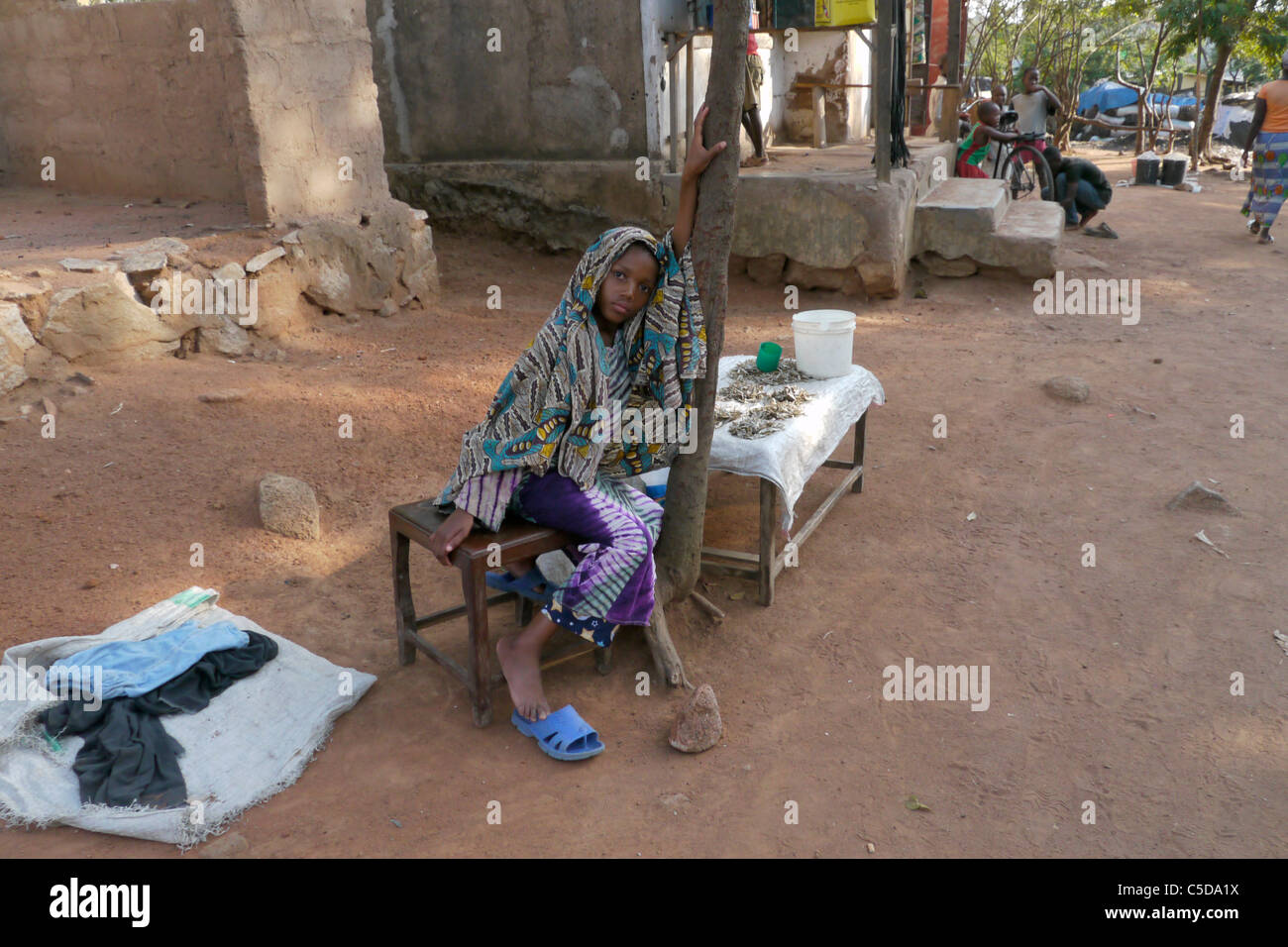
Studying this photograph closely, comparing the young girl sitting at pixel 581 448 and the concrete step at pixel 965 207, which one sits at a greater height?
the concrete step at pixel 965 207

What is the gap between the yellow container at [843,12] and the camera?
7.41 m

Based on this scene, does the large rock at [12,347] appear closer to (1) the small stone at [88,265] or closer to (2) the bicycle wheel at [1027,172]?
(1) the small stone at [88,265]

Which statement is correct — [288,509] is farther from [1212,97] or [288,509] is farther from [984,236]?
[1212,97]

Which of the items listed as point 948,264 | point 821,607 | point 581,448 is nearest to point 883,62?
point 948,264

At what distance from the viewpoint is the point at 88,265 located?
474 cm

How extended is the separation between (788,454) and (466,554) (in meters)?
1.28

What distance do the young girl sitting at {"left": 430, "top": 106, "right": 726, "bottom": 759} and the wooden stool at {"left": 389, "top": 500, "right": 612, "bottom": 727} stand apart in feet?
0.16

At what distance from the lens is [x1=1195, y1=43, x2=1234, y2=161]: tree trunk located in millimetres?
15633

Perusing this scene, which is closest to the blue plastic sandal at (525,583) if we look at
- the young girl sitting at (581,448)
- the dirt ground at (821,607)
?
the dirt ground at (821,607)

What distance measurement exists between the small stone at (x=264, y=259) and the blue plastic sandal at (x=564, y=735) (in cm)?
359

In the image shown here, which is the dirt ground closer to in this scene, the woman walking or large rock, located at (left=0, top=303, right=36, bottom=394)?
→ large rock, located at (left=0, top=303, right=36, bottom=394)

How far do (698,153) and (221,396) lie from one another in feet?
9.61

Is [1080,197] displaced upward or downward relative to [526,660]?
upward

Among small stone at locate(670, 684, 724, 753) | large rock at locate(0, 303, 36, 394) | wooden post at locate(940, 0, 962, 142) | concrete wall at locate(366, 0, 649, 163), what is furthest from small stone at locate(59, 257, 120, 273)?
wooden post at locate(940, 0, 962, 142)
